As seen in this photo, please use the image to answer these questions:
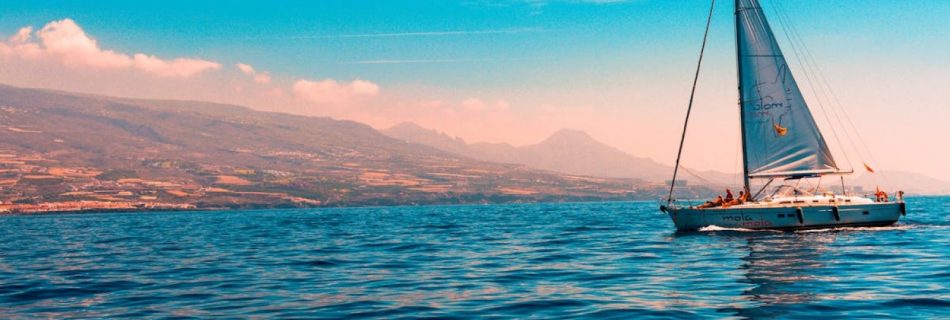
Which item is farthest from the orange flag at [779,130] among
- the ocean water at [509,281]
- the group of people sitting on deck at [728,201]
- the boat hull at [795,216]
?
the ocean water at [509,281]

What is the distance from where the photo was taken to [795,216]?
181ft

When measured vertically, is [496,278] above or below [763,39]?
below

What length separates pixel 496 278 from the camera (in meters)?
29.3

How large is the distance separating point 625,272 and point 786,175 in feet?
109

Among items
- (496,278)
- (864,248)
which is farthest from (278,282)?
(864,248)

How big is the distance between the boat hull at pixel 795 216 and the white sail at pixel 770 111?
409 cm

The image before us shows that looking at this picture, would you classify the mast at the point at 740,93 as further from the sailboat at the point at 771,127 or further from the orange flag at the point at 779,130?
the orange flag at the point at 779,130

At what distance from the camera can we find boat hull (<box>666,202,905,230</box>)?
5516 centimetres

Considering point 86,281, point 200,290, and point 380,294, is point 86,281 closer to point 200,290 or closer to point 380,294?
point 200,290

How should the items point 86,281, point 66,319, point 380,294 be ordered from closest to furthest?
point 66,319, point 380,294, point 86,281

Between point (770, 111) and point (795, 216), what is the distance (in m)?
8.53

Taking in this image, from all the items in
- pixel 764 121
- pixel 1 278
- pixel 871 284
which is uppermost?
pixel 764 121

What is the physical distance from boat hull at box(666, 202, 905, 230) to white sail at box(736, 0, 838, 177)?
13.4 feet

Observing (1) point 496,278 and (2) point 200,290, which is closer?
(2) point 200,290
